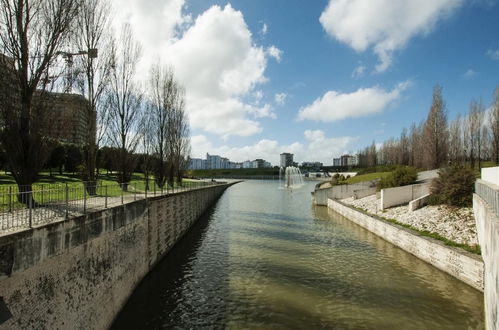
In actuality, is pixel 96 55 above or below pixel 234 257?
above

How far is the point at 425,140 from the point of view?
1927 inches

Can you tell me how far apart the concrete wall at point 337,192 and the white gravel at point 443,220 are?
15.3 metres

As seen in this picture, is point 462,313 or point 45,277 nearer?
point 45,277

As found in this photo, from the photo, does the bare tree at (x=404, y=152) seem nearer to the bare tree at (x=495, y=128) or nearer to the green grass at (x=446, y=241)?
the bare tree at (x=495, y=128)

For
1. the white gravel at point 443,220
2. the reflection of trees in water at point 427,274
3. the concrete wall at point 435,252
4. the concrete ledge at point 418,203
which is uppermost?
the concrete ledge at point 418,203

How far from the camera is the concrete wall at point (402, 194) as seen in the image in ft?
88.5

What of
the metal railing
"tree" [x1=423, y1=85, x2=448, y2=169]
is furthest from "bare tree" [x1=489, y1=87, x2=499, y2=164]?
the metal railing

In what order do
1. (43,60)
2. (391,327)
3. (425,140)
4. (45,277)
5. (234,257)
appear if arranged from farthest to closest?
(425,140), (234,257), (43,60), (391,327), (45,277)

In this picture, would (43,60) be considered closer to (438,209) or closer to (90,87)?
(90,87)

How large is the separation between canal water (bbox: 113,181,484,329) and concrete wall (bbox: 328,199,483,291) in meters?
0.44

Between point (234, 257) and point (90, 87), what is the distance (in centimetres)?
1336

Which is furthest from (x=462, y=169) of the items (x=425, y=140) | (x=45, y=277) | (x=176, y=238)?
(x=425, y=140)

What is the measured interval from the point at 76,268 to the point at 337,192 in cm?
3916

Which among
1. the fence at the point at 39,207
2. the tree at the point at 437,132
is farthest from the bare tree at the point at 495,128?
the fence at the point at 39,207
